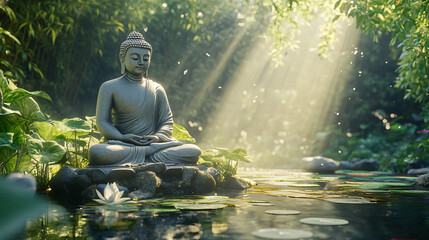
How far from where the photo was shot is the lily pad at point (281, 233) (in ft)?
6.47

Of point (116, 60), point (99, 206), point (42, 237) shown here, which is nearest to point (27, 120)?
point (99, 206)

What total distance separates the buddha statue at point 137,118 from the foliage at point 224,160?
0.31 metres

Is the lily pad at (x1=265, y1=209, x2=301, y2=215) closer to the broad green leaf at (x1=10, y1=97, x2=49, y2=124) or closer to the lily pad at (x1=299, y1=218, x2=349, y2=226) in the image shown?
the lily pad at (x1=299, y1=218, x2=349, y2=226)

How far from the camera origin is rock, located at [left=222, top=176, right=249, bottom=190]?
15.2ft

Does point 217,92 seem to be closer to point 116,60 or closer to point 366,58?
point 116,60

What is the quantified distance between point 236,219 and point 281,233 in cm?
52

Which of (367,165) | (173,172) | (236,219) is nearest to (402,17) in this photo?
(173,172)

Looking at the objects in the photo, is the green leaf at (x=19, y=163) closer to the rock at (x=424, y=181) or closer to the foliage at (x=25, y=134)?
the foliage at (x=25, y=134)

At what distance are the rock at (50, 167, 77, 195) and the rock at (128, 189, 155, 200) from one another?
688 mm

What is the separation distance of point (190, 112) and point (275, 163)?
8.76 ft

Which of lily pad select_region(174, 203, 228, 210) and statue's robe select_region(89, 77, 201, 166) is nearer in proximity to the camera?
lily pad select_region(174, 203, 228, 210)

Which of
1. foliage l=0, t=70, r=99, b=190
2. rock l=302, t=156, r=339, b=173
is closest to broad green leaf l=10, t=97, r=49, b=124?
foliage l=0, t=70, r=99, b=190

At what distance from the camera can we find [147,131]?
4914 mm

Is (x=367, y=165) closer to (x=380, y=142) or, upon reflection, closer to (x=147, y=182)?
(x=380, y=142)
